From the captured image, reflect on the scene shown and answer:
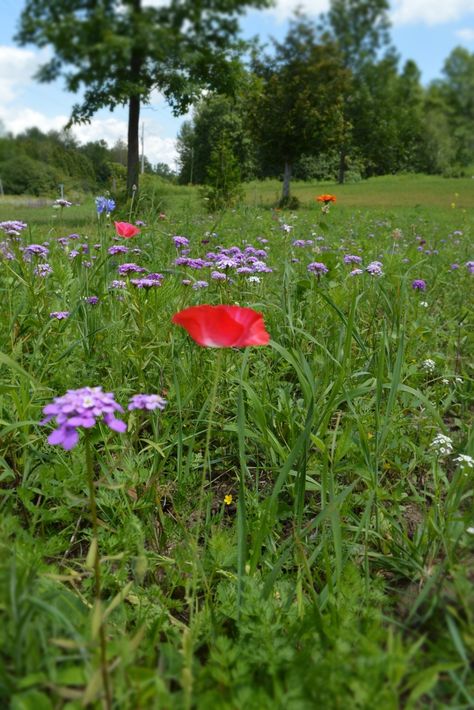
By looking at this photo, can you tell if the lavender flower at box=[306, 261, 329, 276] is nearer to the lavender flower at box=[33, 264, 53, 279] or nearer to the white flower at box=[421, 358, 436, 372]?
the white flower at box=[421, 358, 436, 372]

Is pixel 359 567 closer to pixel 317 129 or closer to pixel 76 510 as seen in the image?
pixel 76 510

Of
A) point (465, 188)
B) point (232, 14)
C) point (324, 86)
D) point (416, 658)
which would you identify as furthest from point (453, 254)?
point (465, 188)

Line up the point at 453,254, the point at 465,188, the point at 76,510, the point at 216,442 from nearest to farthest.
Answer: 1. the point at 76,510
2. the point at 216,442
3. the point at 453,254
4. the point at 465,188

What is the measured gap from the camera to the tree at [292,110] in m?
15.9

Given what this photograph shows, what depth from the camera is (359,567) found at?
1.20 metres

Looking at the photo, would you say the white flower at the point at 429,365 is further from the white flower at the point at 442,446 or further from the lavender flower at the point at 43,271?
the lavender flower at the point at 43,271

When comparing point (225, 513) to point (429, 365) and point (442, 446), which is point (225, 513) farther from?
point (429, 365)

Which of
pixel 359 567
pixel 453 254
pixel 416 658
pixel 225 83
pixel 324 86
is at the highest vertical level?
pixel 324 86

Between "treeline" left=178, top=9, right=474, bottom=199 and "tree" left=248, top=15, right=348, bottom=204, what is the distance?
0.11 feet

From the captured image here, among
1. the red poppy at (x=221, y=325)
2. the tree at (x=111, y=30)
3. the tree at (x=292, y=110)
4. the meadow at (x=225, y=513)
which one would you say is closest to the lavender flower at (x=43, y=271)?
the meadow at (x=225, y=513)

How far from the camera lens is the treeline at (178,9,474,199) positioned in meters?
3.51

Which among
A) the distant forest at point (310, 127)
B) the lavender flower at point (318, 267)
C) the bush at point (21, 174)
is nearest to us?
the lavender flower at point (318, 267)

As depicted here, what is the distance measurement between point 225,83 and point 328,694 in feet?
39.3

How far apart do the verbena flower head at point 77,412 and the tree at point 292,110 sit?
16709 mm
